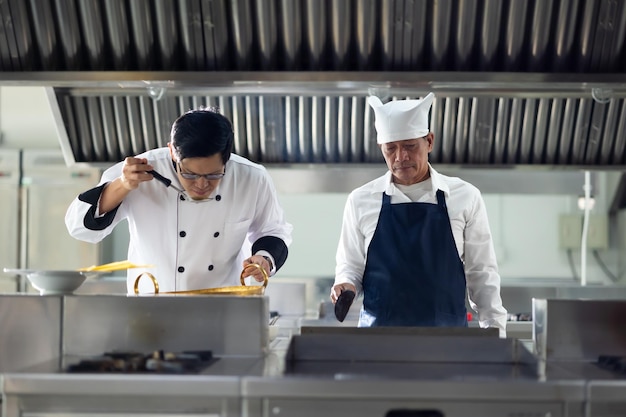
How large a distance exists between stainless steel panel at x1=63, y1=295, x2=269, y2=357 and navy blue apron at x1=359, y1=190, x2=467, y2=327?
0.82 m

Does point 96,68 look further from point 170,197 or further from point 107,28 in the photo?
point 170,197

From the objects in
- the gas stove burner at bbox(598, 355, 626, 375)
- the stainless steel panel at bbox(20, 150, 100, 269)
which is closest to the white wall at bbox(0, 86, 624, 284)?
the stainless steel panel at bbox(20, 150, 100, 269)

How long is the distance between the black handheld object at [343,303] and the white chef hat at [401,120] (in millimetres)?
682

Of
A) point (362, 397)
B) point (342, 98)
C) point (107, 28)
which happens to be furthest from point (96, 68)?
point (362, 397)

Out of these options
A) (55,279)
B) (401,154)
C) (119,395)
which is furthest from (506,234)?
(119,395)

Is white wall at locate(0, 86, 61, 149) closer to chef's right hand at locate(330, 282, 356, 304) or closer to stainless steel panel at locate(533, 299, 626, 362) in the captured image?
chef's right hand at locate(330, 282, 356, 304)

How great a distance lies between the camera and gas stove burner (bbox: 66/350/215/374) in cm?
203

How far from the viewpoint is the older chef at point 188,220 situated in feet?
9.55

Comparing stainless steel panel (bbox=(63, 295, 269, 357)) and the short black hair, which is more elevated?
the short black hair

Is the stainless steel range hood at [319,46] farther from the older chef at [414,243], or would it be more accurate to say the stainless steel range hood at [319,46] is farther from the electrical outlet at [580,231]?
the electrical outlet at [580,231]

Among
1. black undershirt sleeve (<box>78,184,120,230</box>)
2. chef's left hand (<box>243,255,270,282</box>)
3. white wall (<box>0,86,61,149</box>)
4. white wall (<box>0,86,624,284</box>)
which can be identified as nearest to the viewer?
chef's left hand (<box>243,255,270,282</box>)

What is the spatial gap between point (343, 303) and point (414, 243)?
0.46 metres

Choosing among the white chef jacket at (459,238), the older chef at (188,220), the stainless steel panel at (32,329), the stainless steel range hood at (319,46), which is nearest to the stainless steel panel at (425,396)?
the stainless steel panel at (32,329)

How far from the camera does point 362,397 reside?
1916 millimetres
